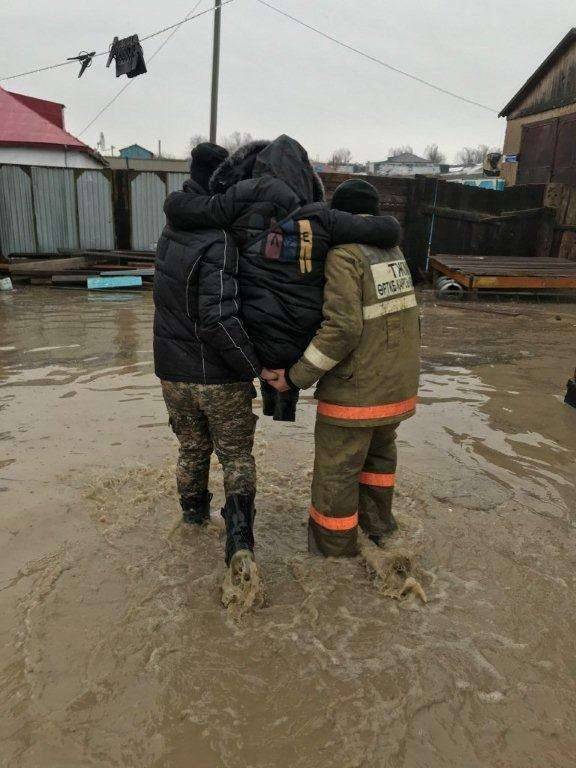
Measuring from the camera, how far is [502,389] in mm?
5980

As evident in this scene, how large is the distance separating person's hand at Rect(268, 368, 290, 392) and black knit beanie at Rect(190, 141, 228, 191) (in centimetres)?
90

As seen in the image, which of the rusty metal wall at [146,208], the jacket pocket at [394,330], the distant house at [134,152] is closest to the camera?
the jacket pocket at [394,330]

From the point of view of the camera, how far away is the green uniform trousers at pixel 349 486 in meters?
2.77

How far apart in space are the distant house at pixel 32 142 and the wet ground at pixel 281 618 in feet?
59.3

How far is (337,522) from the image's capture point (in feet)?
9.38

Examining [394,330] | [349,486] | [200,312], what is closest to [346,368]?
[394,330]

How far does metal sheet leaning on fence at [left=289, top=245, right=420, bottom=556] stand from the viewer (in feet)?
8.25

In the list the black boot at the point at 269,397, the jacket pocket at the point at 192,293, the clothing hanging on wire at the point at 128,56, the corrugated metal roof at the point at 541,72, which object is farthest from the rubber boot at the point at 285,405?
the corrugated metal roof at the point at 541,72

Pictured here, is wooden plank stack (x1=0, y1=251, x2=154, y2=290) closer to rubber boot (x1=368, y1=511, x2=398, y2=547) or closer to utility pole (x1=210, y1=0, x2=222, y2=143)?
utility pole (x1=210, y1=0, x2=222, y2=143)

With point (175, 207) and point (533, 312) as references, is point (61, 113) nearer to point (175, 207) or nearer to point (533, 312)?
point (533, 312)

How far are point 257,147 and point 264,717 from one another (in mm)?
2332

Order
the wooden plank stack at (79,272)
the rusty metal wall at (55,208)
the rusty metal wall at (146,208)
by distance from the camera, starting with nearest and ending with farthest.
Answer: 1. the wooden plank stack at (79,272)
2. the rusty metal wall at (55,208)
3. the rusty metal wall at (146,208)

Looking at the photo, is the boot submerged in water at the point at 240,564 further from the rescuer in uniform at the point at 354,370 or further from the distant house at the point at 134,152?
the distant house at the point at 134,152

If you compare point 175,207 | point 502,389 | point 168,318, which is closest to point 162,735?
point 168,318
